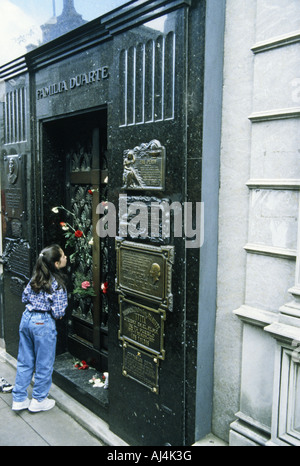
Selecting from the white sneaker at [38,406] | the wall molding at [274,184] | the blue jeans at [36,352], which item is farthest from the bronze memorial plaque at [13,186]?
the wall molding at [274,184]

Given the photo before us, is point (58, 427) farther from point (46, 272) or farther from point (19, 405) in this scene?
point (46, 272)

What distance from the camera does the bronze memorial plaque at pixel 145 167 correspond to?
3125 mm

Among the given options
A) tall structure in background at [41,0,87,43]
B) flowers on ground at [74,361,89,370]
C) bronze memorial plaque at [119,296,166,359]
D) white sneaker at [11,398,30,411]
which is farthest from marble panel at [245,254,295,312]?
tall structure in background at [41,0,87,43]

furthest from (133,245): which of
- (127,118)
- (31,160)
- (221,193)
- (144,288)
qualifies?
(31,160)

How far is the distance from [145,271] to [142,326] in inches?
19.7

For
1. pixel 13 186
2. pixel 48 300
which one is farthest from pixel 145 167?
pixel 13 186

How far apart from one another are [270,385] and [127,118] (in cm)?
244

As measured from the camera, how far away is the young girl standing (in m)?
4.15

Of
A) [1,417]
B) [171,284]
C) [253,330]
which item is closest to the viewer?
[253,330]

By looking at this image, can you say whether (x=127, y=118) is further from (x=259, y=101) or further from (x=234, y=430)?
(x=234, y=430)

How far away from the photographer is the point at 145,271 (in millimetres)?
3332

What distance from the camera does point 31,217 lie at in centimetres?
507

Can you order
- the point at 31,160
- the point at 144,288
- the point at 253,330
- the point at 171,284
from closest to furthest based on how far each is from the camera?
the point at 253,330 → the point at 171,284 → the point at 144,288 → the point at 31,160

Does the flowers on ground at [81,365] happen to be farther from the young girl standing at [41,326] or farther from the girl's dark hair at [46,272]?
the girl's dark hair at [46,272]
